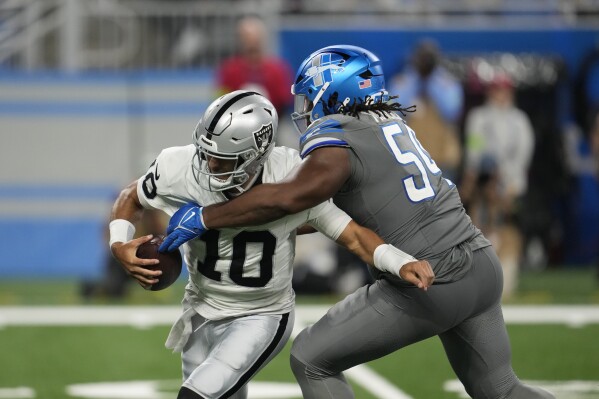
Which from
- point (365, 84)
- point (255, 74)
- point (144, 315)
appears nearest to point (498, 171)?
point (255, 74)

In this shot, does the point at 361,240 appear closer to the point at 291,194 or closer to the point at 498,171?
the point at 291,194

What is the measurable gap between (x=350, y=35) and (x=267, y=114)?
7.25m

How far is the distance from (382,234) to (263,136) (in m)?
0.55

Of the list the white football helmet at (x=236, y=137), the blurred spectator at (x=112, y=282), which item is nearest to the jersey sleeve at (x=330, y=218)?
the white football helmet at (x=236, y=137)

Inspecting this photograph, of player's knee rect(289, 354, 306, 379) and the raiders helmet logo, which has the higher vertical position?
the raiders helmet logo

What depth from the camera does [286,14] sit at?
11375 millimetres

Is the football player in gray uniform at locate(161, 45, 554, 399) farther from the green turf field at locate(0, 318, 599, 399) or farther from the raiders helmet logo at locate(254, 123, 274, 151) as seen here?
the green turf field at locate(0, 318, 599, 399)

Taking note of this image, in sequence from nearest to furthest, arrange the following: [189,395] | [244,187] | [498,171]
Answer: [189,395]
[244,187]
[498,171]

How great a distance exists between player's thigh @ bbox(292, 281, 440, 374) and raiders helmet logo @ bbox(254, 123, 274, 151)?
65 cm

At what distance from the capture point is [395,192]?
387 cm

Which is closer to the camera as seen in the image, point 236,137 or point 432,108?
point 236,137

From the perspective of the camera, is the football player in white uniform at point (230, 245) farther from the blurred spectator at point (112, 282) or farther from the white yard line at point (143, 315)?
the blurred spectator at point (112, 282)

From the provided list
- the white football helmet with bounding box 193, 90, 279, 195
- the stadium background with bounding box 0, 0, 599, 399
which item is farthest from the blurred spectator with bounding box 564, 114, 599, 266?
the white football helmet with bounding box 193, 90, 279, 195

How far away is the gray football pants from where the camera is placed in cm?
387
